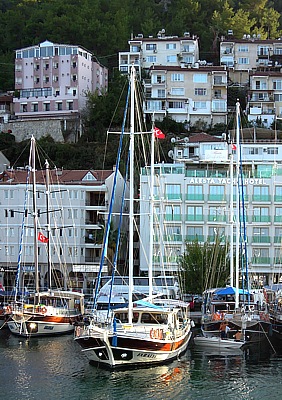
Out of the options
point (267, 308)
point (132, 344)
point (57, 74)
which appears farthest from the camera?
point (57, 74)

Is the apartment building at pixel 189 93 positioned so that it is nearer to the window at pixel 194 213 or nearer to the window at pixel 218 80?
the window at pixel 218 80

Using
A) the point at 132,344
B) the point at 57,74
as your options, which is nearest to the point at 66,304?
the point at 132,344

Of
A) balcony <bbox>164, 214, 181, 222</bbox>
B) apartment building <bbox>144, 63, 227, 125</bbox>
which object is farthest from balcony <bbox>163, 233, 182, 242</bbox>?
apartment building <bbox>144, 63, 227, 125</bbox>

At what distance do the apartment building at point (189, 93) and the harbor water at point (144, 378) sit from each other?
201 feet

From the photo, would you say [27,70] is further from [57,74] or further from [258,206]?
[258,206]

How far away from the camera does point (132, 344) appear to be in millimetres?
36219

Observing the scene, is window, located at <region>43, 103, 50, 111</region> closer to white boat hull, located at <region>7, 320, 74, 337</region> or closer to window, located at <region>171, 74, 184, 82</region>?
window, located at <region>171, 74, 184, 82</region>

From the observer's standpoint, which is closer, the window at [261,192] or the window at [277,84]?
the window at [261,192]

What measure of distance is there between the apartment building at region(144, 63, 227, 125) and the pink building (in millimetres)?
9065

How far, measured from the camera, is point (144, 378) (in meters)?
35.7

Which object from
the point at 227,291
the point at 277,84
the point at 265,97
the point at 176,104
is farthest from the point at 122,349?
the point at 277,84

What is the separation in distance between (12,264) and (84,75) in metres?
36.6

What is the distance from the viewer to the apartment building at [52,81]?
10144cm

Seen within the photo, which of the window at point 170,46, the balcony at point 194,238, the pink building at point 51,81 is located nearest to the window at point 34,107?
the pink building at point 51,81
